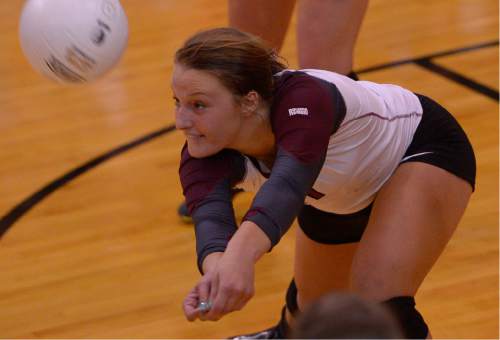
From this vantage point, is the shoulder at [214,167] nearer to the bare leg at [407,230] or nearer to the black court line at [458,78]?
the bare leg at [407,230]

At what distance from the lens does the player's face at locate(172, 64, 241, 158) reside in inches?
74.4

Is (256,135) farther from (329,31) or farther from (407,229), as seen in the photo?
(329,31)

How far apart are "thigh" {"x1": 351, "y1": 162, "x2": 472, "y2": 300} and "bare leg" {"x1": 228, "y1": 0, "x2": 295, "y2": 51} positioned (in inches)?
36.9

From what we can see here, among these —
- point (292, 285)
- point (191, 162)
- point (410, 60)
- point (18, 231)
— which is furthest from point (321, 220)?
point (410, 60)

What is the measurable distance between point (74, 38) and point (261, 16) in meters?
0.75

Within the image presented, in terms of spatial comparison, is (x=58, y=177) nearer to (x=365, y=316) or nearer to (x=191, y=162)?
(x=191, y=162)

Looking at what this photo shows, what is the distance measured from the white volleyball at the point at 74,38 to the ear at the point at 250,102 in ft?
1.82

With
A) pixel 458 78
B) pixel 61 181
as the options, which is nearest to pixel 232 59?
pixel 61 181

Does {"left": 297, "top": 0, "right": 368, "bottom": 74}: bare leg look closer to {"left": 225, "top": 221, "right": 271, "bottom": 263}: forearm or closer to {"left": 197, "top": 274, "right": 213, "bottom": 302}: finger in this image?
{"left": 225, "top": 221, "right": 271, "bottom": 263}: forearm

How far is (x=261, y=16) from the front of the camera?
294 cm

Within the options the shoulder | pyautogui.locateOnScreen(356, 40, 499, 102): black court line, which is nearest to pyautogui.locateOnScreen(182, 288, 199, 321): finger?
the shoulder

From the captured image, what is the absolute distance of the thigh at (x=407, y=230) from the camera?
2.05 metres

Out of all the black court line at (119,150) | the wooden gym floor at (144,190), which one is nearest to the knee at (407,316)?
the wooden gym floor at (144,190)

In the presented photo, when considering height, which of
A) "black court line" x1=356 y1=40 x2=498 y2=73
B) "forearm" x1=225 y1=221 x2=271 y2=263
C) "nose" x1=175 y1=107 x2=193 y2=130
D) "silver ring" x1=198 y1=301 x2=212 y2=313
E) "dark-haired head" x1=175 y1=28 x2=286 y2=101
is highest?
"dark-haired head" x1=175 y1=28 x2=286 y2=101
